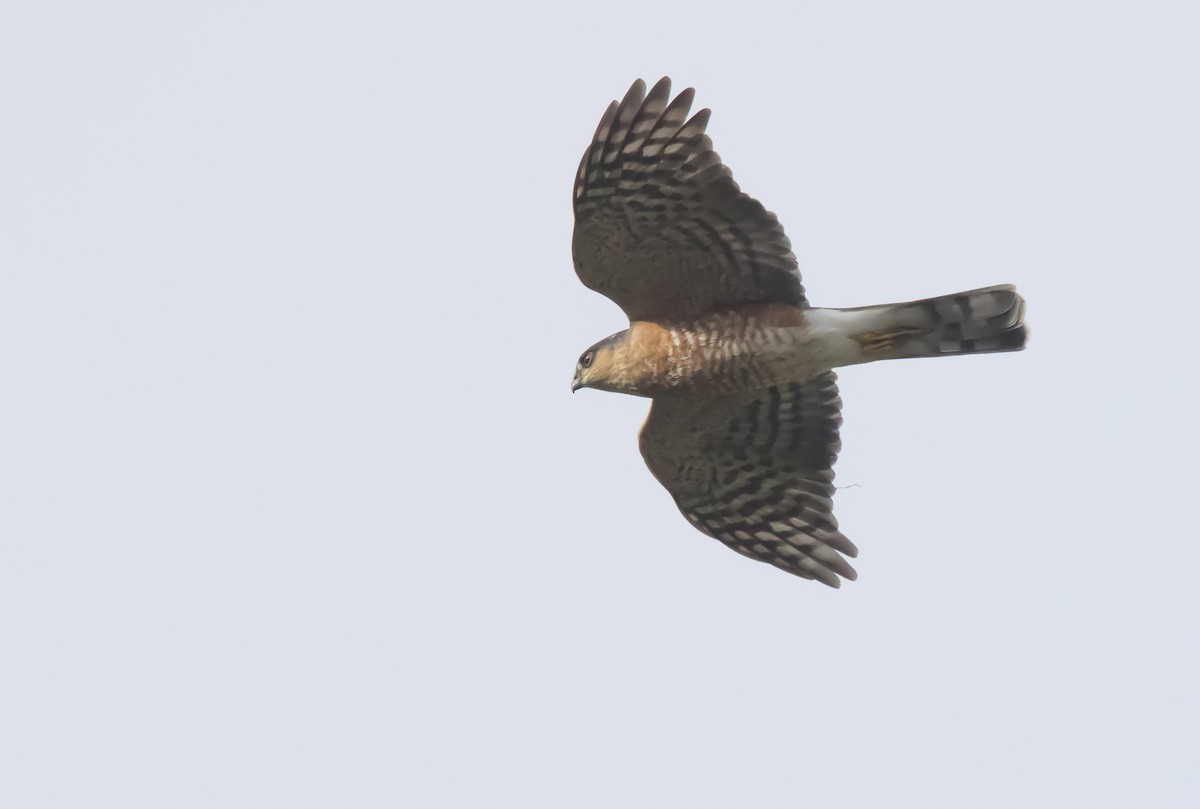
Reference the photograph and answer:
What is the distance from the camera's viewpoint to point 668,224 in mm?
10258

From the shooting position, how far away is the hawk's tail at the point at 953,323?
34.6ft

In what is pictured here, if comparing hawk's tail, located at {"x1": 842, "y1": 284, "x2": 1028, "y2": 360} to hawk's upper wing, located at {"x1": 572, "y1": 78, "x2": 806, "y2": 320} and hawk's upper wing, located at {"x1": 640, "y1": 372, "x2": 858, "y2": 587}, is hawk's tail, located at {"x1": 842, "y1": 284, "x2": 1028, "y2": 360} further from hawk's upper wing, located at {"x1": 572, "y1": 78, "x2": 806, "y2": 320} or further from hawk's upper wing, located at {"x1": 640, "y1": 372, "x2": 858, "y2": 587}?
hawk's upper wing, located at {"x1": 640, "y1": 372, "x2": 858, "y2": 587}

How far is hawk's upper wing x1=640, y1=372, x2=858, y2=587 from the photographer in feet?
37.4

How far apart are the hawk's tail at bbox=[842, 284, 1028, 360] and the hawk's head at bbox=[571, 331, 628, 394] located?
57.3 inches

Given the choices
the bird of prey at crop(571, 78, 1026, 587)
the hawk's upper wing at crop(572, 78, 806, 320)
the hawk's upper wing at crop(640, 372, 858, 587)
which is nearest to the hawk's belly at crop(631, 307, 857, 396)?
the bird of prey at crop(571, 78, 1026, 587)

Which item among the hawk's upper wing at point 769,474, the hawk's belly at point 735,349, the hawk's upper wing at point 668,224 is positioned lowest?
the hawk's upper wing at point 769,474

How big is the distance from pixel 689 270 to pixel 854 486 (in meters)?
2.18

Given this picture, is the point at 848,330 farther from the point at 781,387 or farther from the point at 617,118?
the point at 617,118

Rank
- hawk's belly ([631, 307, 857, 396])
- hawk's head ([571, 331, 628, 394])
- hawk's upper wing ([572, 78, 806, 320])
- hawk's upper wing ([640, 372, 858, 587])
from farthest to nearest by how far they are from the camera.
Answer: hawk's upper wing ([640, 372, 858, 587])
hawk's head ([571, 331, 628, 394])
hawk's belly ([631, 307, 857, 396])
hawk's upper wing ([572, 78, 806, 320])

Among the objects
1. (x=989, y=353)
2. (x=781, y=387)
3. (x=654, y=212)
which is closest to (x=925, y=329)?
(x=989, y=353)

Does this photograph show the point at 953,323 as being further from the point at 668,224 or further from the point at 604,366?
the point at 604,366

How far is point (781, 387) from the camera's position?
37.2 feet

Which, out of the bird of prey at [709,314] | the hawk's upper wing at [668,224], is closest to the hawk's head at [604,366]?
the bird of prey at [709,314]

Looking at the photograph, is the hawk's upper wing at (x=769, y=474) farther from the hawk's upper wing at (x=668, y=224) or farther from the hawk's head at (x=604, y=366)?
the hawk's upper wing at (x=668, y=224)
